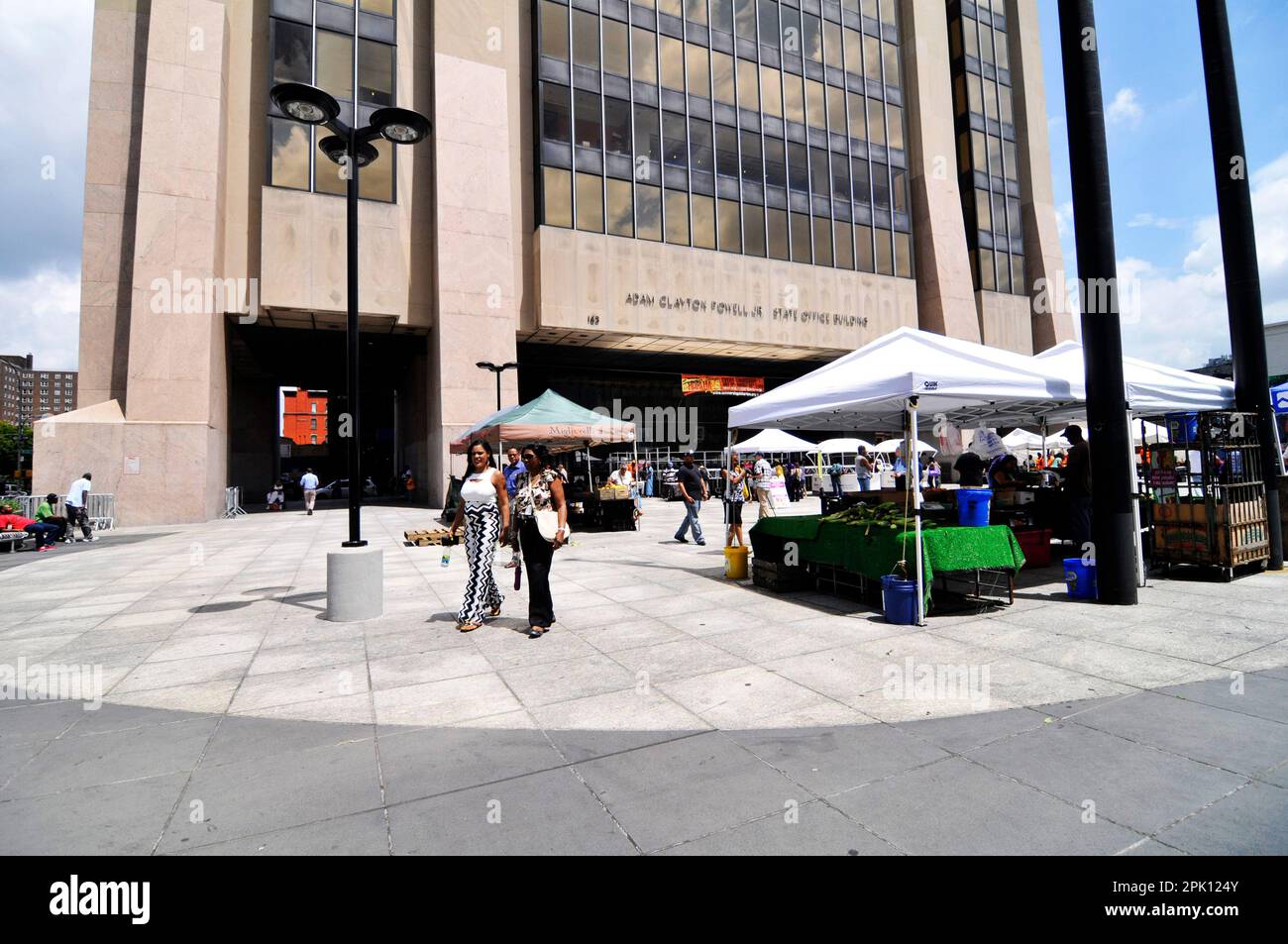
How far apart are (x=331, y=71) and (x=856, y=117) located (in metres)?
24.8

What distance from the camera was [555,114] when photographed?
87.1 ft

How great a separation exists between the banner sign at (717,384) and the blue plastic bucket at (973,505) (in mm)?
29537

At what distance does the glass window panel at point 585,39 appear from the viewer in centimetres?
2698

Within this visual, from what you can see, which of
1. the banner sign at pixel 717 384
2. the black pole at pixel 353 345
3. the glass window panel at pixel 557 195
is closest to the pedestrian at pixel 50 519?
the black pole at pixel 353 345

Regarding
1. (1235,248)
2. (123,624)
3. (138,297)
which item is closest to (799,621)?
(123,624)

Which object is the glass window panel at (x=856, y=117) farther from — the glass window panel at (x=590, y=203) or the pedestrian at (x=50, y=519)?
the pedestrian at (x=50, y=519)

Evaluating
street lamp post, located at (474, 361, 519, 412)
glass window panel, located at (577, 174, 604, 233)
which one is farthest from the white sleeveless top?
glass window panel, located at (577, 174, 604, 233)

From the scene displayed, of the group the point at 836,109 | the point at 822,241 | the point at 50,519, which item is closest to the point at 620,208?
the point at 822,241

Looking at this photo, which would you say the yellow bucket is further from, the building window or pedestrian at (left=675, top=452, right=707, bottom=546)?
the building window

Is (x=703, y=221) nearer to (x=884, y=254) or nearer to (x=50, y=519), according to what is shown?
(x=884, y=254)

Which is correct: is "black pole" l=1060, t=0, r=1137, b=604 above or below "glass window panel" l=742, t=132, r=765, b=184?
below

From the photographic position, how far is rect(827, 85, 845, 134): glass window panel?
107 feet
